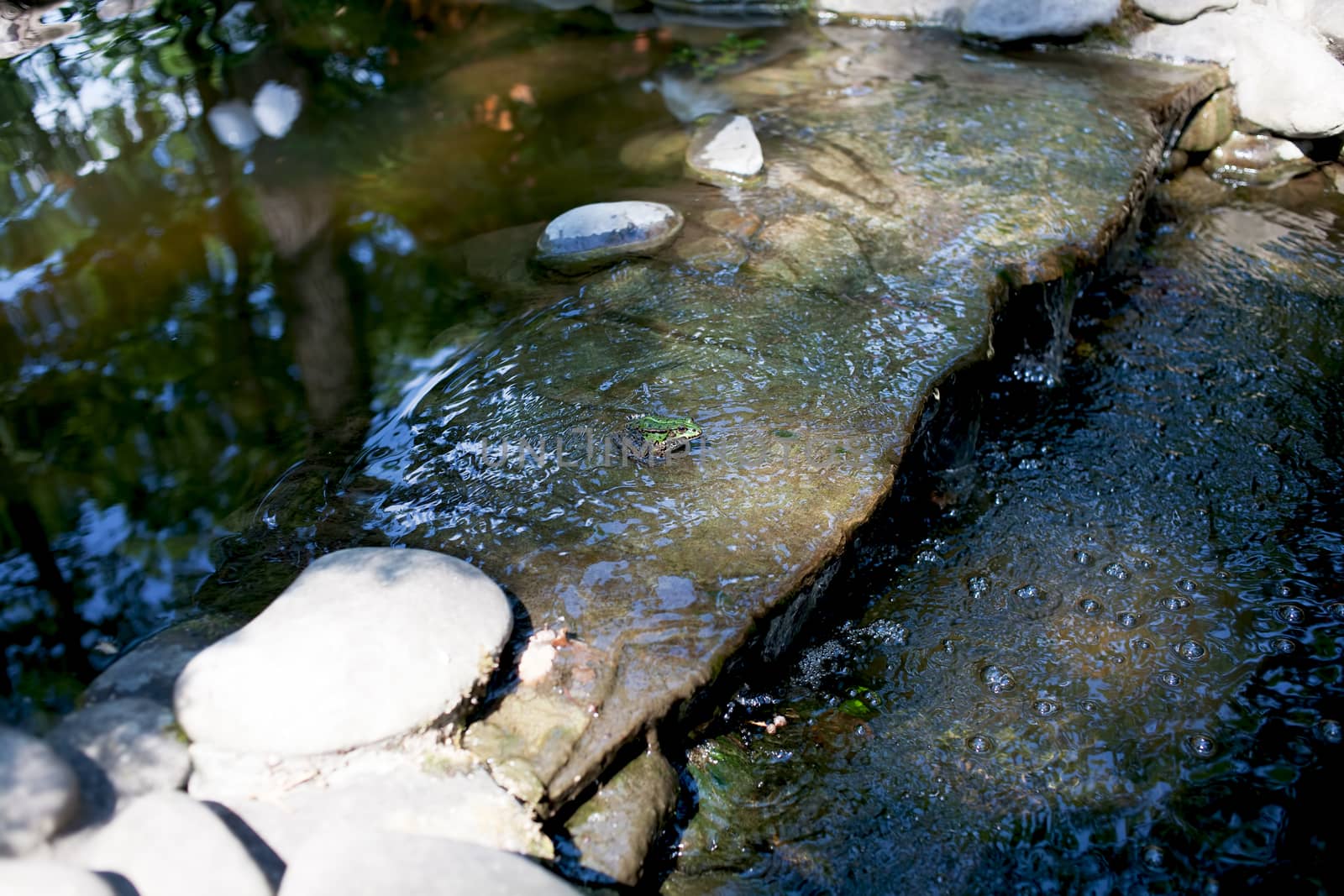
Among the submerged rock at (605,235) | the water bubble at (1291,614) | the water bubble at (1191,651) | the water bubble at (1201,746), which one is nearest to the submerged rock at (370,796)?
the water bubble at (1201,746)

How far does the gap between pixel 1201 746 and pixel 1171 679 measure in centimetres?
Answer: 25

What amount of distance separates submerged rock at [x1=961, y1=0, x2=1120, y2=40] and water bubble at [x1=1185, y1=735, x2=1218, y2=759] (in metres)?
5.25

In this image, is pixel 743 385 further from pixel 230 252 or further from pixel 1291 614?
pixel 230 252

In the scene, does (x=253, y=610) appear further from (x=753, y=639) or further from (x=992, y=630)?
(x=992, y=630)

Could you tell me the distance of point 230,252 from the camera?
495 cm

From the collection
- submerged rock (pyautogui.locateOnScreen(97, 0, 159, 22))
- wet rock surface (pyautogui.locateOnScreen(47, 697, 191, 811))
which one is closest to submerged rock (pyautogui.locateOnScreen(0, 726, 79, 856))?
wet rock surface (pyautogui.locateOnScreen(47, 697, 191, 811))

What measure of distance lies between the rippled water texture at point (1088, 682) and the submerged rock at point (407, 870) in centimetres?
61

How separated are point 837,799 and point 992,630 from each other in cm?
85

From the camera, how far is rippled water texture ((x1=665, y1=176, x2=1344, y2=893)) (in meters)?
2.55

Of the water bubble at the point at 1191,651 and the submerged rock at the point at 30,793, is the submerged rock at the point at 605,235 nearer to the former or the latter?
the water bubble at the point at 1191,651

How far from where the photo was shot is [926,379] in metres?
3.57

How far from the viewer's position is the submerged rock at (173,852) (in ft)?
6.68

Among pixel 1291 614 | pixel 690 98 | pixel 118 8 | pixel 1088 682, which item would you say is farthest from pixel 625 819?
pixel 118 8

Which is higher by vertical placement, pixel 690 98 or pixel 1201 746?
pixel 690 98
